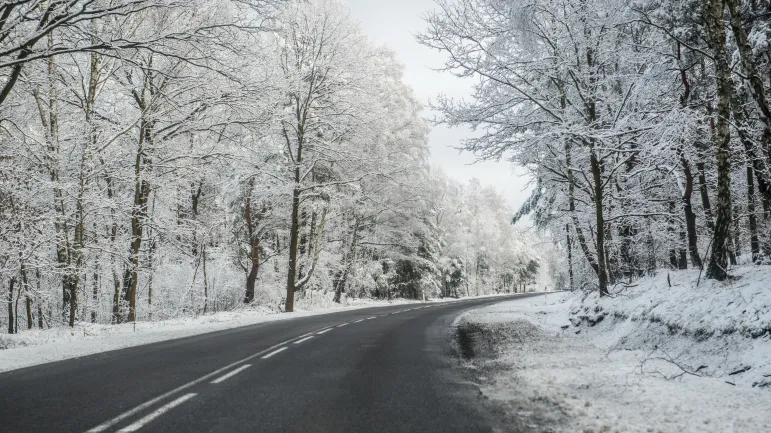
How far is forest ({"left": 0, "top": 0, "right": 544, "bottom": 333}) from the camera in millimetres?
11252

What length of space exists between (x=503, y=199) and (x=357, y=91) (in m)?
53.4

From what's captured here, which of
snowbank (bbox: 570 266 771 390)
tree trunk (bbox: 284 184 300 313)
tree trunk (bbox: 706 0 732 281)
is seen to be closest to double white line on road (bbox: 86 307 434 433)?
snowbank (bbox: 570 266 771 390)

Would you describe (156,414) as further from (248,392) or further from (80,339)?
(80,339)

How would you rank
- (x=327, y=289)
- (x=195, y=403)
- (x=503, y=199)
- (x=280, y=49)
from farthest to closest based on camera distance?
1. (x=503, y=199)
2. (x=327, y=289)
3. (x=280, y=49)
4. (x=195, y=403)

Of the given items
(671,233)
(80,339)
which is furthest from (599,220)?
(80,339)

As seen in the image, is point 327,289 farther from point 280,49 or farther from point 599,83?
point 599,83

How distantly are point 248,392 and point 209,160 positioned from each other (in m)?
15.8

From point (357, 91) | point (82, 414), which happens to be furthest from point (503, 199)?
point (82, 414)

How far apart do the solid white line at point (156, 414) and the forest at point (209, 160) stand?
670 cm

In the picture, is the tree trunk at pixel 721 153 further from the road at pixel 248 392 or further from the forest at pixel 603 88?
the road at pixel 248 392

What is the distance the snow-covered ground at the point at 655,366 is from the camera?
442cm

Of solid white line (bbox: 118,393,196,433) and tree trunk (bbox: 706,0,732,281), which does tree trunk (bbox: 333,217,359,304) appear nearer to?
tree trunk (bbox: 706,0,732,281)

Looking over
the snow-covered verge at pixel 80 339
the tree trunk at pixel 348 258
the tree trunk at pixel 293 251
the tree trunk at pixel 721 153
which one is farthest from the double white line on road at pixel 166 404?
the tree trunk at pixel 348 258

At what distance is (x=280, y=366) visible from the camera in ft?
24.1
